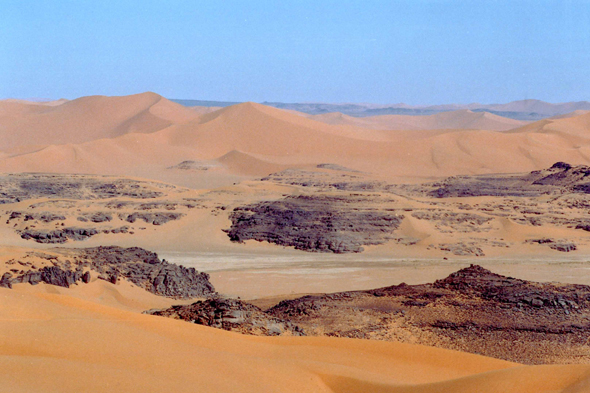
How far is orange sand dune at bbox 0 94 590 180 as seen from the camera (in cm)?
6462

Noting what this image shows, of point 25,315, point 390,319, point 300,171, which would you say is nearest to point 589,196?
point 300,171

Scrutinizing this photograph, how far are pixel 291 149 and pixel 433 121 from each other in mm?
85882

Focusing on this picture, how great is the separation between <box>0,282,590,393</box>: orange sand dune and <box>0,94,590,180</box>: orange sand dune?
173 ft

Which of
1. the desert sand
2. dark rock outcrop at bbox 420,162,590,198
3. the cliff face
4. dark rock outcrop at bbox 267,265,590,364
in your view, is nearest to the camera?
the desert sand

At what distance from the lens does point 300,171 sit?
2318 inches

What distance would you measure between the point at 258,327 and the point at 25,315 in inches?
156

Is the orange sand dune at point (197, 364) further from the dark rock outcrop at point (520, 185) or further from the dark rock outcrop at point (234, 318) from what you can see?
the dark rock outcrop at point (520, 185)

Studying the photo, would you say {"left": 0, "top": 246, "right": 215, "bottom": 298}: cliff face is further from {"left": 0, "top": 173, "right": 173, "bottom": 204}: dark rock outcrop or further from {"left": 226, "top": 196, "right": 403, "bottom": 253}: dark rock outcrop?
{"left": 0, "top": 173, "right": 173, "bottom": 204}: dark rock outcrop

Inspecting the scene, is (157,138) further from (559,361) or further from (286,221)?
(559,361)

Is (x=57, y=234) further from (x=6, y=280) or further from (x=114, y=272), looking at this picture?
(x=6, y=280)

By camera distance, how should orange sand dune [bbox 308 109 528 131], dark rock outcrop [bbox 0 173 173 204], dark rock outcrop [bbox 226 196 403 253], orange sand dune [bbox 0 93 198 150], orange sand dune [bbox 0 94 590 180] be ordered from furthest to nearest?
1. orange sand dune [bbox 308 109 528 131]
2. orange sand dune [bbox 0 93 198 150]
3. orange sand dune [bbox 0 94 590 180]
4. dark rock outcrop [bbox 0 173 173 204]
5. dark rock outcrop [bbox 226 196 403 253]

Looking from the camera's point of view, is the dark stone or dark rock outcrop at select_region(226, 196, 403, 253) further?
dark rock outcrop at select_region(226, 196, 403, 253)

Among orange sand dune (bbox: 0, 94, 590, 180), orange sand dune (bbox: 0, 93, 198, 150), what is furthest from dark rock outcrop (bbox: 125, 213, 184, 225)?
orange sand dune (bbox: 0, 93, 198, 150)

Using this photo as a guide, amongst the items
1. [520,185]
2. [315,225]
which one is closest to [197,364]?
[315,225]
